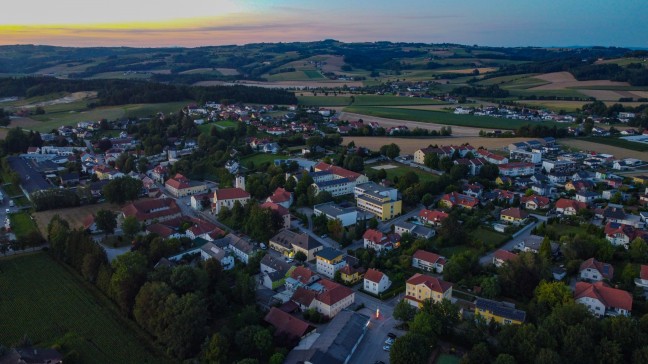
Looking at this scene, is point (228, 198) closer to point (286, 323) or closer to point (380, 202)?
point (380, 202)

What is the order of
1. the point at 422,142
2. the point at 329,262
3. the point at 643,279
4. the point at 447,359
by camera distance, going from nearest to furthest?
1. the point at 447,359
2. the point at 643,279
3. the point at 329,262
4. the point at 422,142

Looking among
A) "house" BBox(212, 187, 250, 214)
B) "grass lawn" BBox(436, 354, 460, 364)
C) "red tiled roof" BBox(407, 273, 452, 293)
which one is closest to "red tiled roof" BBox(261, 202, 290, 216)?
"house" BBox(212, 187, 250, 214)

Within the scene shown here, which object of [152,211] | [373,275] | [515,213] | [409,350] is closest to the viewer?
[409,350]

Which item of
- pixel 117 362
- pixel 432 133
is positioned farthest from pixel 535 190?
pixel 117 362

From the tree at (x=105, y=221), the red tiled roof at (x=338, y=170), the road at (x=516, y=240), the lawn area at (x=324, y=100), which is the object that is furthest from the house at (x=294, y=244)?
the lawn area at (x=324, y=100)

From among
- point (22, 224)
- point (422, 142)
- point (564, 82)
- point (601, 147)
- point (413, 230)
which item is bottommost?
point (22, 224)

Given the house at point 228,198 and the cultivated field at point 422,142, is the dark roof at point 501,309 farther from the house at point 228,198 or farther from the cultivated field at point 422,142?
the cultivated field at point 422,142

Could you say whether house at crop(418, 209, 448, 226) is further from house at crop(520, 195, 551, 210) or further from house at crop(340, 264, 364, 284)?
house at crop(340, 264, 364, 284)

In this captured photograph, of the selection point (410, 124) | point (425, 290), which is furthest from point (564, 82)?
point (425, 290)

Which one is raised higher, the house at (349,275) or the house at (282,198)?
the house at (282,198)
